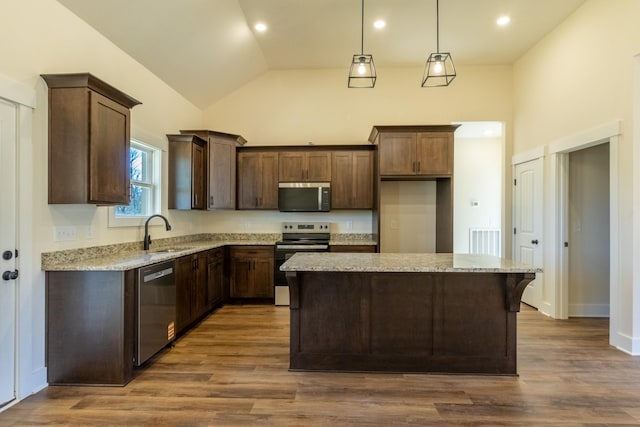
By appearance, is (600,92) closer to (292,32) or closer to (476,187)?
(476,187)

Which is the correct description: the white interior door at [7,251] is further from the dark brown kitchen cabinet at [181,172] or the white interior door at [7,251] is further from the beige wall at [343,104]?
the beige wall at [343,104]

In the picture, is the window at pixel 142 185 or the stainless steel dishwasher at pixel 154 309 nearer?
the stainless steel dishwasher at pixel 154 309

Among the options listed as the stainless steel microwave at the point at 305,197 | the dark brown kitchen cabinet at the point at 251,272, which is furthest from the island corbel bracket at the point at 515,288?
the dark brown kitchen cabinet at the point at 251,272

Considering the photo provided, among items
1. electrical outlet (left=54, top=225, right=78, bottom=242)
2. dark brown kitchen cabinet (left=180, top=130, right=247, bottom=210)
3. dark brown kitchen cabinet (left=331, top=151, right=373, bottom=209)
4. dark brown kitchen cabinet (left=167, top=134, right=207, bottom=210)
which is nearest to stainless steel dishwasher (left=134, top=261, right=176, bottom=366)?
electrical outlet (left=54, top=225, right=78, bottom=242)

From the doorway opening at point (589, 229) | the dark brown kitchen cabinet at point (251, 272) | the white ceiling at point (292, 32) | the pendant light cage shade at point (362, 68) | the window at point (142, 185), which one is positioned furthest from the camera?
the dark brown kitchen cabinet at point (251, 272)

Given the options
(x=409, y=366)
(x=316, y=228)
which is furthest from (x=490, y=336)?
(x=316, y=228)

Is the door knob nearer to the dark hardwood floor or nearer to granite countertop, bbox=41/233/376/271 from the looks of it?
granite countertop, bbox=41/233/376/271

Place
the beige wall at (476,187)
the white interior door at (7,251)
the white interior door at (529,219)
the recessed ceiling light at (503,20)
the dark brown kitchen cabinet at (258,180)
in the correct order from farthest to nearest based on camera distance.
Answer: the beige wall at (476,187), the dark brown kitchen cabinet at (258,180), the white interior door at (529,219), the recessed ceiling light at (503,20), the white interior door at (7,251)

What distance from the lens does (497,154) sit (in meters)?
6.42

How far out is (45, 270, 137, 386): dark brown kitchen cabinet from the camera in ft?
8.09

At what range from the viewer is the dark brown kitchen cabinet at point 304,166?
4.99m

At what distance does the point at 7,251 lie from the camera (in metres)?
2.23

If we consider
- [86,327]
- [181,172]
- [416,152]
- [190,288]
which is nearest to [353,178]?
[416,152]

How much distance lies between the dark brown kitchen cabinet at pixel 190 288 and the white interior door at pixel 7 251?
1259 millimetres
